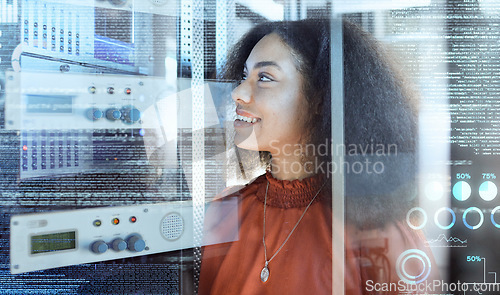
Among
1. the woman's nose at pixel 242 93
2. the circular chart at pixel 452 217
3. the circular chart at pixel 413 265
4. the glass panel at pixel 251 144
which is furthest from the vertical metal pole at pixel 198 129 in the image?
the circular chart at pixel 452 217

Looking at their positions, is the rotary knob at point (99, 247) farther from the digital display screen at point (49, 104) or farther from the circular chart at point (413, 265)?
the circular chart at point (413, 265)

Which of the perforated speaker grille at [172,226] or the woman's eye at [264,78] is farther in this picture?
the perforated speaker grille at [172,226]

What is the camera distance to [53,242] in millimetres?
1168

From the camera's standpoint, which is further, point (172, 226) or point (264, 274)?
point (172, 226)

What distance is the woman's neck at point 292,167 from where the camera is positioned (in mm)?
1227

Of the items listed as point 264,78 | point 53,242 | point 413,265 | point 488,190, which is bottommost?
point 413,265

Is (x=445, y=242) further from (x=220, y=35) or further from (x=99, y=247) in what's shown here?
(x=99, y=247)

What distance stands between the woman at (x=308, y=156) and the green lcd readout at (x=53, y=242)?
48 centimetres

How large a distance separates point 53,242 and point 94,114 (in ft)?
1.43

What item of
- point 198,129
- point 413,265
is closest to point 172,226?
point 198,129

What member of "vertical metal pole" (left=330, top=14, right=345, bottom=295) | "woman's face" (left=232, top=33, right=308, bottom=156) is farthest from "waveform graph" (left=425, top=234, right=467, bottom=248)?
"woman's face" (left=232, top=33, right=308, bottom=156)

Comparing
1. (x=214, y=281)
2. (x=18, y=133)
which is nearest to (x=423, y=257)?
(x=214, y=281)

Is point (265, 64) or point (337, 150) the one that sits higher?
point (265, 64)

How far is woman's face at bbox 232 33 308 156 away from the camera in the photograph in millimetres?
1164
